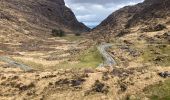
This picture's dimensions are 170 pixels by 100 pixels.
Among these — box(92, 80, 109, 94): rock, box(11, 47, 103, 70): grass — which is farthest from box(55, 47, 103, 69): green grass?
box(92, 80, 109, 94): rock

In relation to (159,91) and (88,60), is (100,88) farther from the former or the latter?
(88,60)

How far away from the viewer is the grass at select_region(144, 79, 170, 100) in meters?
48.3

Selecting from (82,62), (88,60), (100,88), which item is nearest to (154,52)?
(88,60)

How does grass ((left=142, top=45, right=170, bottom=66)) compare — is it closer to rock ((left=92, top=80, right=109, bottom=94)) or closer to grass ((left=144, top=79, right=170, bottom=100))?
rock ((left=92, top=80, right=109, bottom=94))

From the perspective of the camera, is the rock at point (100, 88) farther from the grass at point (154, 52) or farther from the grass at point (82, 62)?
the grass at point (154, 52)

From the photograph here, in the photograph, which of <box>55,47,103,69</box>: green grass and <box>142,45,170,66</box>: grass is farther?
<box>142,45,170,66</box>: grass

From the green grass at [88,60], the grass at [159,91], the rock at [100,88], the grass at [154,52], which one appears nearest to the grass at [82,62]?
the green grass at [88,60]

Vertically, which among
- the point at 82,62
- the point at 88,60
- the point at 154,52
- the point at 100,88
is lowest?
the point at 82,62

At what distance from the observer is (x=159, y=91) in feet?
164

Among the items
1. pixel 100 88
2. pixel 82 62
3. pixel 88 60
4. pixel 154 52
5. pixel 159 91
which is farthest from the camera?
pixel 154 52

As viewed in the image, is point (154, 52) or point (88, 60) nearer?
point (88, 60)

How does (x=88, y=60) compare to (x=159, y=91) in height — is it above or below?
below

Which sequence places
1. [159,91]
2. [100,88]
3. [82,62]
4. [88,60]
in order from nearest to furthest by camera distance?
[159,91] → [100,88] → [82,62] → [88,60]

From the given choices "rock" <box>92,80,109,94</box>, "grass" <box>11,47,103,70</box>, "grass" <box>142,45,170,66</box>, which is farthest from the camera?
"grass" <box>142,45,170,66</box>
